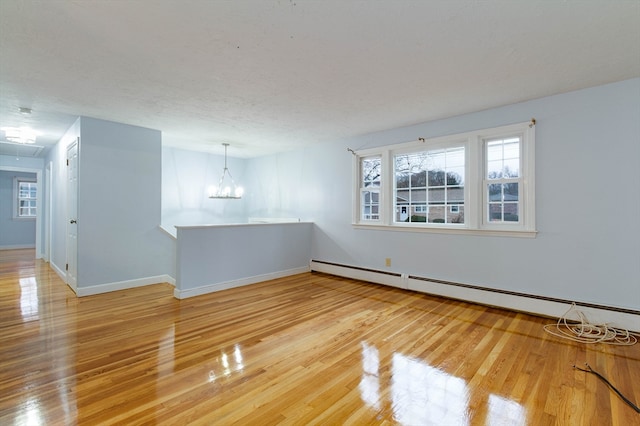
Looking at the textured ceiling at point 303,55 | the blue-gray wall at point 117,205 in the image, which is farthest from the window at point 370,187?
the blue-gray wall at point 117,205

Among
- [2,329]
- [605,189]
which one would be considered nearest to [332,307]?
[605,189]

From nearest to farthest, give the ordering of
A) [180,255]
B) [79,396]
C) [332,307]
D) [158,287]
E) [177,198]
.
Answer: [79,396] → [332,307] → [180,255] → [158,287] → [177,198]

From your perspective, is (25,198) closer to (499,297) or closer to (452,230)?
(452,230)

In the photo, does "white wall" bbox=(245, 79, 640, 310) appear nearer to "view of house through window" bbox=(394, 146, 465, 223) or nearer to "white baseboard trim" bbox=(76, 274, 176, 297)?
"view of house through window" bbox=(394, 146, 465, 223)

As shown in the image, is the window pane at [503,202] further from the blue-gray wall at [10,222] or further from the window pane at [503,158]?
the blue-gray wall at [10,222]

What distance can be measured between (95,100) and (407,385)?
4.38 metres

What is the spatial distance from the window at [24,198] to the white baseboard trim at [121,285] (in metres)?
7.08

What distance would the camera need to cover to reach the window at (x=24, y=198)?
28.4 feet

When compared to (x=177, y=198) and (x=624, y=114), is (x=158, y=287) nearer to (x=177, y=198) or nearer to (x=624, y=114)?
(x=177, y=198)

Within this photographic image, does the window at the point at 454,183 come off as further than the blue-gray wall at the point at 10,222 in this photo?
No

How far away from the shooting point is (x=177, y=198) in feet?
21.4

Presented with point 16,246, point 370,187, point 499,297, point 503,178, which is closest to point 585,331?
point 499,297

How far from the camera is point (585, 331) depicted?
3027mm

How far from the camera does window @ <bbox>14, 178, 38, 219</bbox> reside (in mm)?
8656
